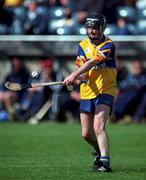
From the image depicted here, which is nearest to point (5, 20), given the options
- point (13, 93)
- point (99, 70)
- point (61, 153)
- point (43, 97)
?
point (13, 93)

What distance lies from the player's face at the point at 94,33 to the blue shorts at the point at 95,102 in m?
0.72

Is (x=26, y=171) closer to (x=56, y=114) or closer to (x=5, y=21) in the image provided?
(x=56, y=114)

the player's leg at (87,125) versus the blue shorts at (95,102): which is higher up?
the blue shorts at (95,102)

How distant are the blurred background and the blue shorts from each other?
28.1 ft

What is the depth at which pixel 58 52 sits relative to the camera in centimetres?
2012

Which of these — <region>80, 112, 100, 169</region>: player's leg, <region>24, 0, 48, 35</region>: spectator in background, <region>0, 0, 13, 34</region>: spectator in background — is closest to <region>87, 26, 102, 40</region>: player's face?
<region>80, 112, 100, 169</region>: player's leg

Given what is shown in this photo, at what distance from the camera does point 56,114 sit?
18797 mm

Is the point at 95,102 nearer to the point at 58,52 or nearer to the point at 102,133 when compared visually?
the point at 102,133

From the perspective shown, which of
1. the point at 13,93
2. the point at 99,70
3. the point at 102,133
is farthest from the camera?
the point at 13,93

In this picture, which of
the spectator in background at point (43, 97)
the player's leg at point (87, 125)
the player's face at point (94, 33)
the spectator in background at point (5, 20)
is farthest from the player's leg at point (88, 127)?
the spectator in background at point (5, 20)

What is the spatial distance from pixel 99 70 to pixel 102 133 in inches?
31.8

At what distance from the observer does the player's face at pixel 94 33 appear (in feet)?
30.6

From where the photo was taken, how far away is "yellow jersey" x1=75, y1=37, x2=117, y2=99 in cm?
937

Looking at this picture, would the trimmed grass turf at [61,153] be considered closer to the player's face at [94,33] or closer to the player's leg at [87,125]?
the player's leg at [87,125]
